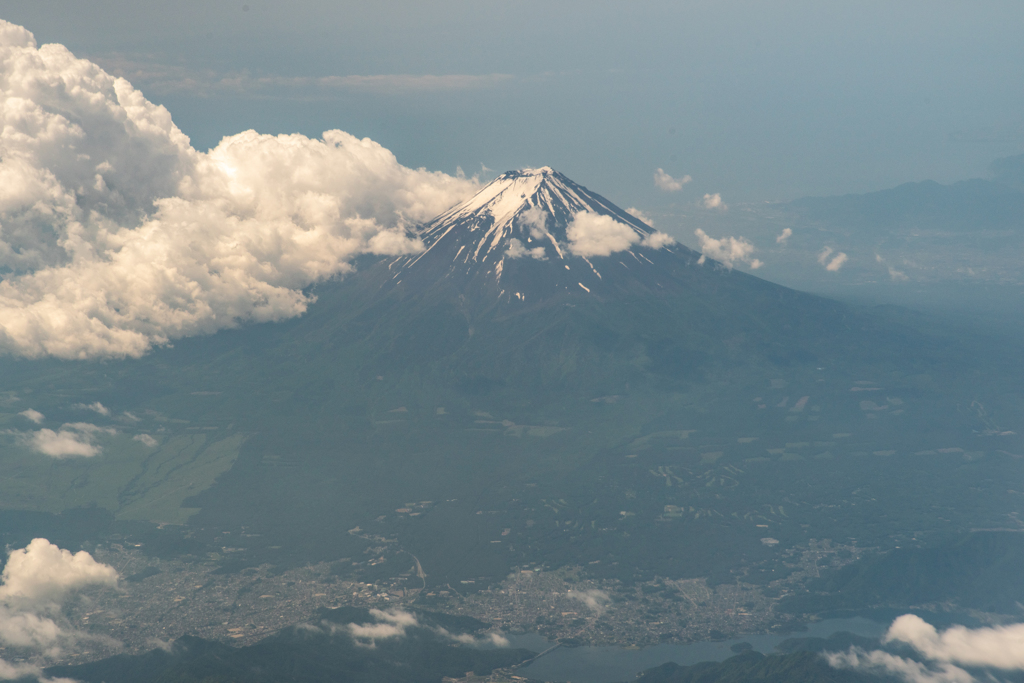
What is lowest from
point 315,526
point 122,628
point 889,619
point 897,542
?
point 889,619

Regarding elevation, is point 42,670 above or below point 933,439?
below

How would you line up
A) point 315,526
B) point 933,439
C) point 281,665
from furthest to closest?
1. point 933,439
2. point 315,526
3. point 281,665

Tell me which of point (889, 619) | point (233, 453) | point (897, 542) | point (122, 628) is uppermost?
point (233, 453)

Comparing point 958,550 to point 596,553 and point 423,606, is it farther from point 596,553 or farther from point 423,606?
point 423,606

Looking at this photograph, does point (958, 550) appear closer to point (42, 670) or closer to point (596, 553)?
point (596, 553)

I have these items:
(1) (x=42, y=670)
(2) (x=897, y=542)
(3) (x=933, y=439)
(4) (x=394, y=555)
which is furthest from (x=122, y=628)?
(3) (x=933, y=439)

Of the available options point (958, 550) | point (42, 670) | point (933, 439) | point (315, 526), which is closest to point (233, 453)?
point (315, 526)

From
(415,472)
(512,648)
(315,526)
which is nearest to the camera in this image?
(512,648)

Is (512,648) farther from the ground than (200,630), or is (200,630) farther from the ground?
(200,630)

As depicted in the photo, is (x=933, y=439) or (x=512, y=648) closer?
(x=512, y=648)
